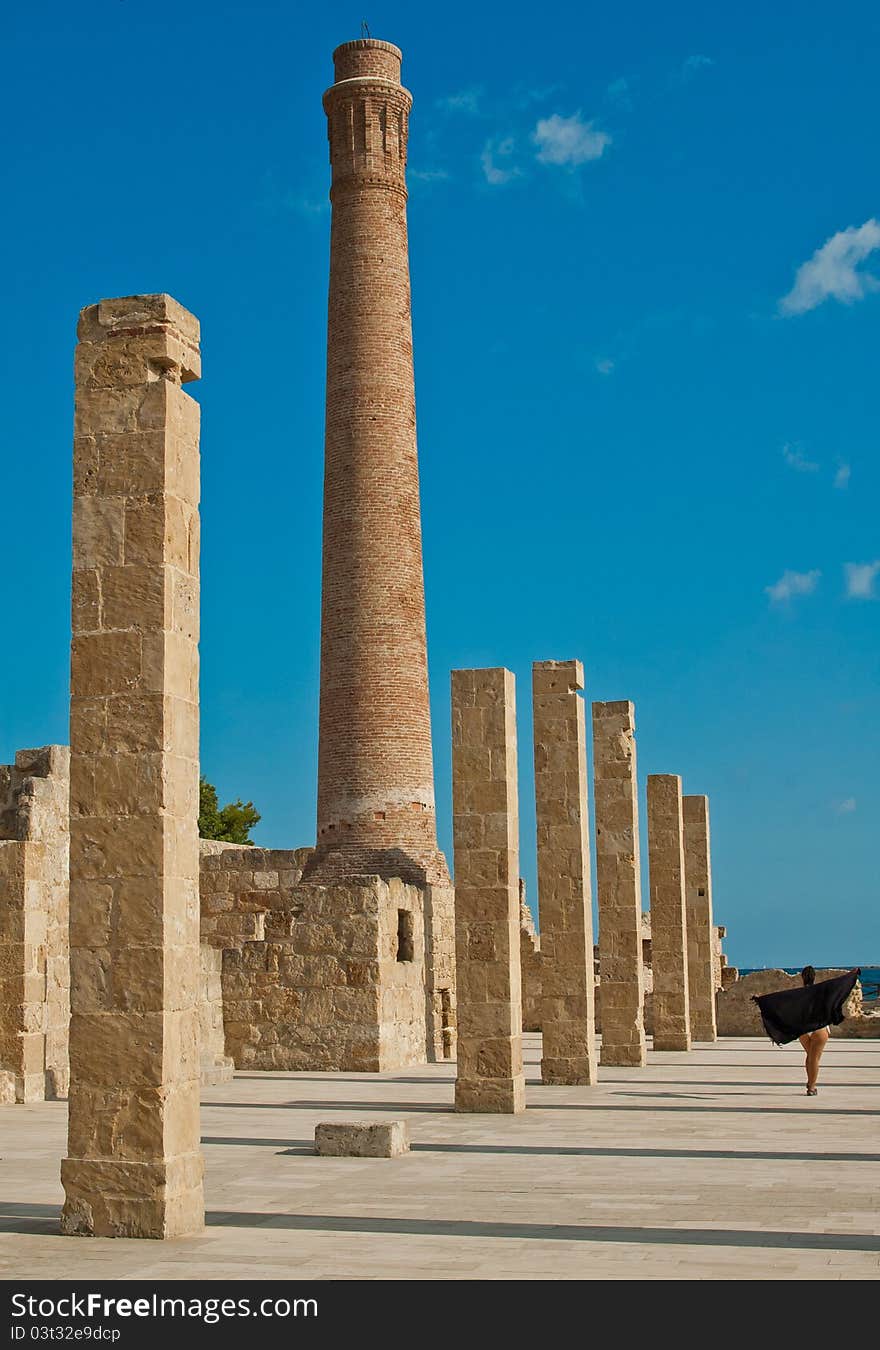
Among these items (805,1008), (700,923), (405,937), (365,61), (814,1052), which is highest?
(365,61)

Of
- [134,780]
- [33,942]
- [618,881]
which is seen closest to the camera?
[134,780]

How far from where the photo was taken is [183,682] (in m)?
7.44

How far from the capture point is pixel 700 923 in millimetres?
24609

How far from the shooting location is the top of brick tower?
88.3 ft

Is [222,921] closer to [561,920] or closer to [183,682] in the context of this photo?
[561,920]

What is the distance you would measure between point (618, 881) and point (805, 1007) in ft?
11.9

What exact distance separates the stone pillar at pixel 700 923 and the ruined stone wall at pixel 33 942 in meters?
11.8

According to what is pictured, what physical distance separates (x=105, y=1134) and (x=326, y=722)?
61.2 feet

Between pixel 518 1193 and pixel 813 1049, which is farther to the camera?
pixel 813 1049

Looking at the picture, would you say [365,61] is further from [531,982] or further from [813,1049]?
[813,1049]

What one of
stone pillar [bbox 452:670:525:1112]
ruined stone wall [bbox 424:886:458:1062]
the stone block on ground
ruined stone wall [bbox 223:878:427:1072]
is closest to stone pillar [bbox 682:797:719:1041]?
ruined stone wall [bbox 424:886:458:1062]

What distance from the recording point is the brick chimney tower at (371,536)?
987 inches

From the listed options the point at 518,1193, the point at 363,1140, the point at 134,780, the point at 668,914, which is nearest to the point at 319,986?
the point at 668,914

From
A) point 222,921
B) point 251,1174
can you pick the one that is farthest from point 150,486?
point 222,921
